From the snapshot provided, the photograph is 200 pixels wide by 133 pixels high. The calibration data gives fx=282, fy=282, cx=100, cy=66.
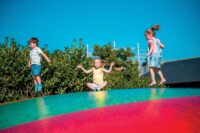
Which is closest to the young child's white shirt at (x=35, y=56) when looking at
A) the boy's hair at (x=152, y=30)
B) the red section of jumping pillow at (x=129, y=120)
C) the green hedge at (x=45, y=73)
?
the green hedge at (x=45, y=73)

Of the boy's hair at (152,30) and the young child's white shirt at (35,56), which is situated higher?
the boy's hair at (152,30)

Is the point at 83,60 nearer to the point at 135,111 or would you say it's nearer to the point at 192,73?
the point at 135,111

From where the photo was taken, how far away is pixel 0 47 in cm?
843

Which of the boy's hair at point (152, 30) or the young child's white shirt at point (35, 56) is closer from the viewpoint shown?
the young child's white shirt at point (35, 56)

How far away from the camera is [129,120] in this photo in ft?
9.21

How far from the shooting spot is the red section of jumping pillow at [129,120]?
8.43 feet

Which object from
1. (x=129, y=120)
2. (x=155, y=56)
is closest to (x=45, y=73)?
(x=155, y=56)

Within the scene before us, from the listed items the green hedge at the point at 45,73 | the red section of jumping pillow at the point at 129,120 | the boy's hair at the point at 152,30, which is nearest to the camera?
the red section of jumping pillow at the point at 129,120

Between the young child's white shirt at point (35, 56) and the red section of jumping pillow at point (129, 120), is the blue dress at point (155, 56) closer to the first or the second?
the young child's white shirt at point (35, 56)

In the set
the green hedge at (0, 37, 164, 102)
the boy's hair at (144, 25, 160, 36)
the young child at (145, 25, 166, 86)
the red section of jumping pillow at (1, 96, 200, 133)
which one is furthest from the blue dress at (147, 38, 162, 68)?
the red section of jumping pillow at (1, 96, 200, 133)

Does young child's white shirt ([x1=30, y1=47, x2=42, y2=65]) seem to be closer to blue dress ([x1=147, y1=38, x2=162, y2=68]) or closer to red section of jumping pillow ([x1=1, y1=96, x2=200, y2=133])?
blue dress ([x1=147, y1=38, x2=162, y2=68])

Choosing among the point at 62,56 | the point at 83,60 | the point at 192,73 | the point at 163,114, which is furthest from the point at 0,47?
the point at 192,73

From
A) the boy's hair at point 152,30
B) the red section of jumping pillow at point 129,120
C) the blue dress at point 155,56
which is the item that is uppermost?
the boy's hair at point 152,30

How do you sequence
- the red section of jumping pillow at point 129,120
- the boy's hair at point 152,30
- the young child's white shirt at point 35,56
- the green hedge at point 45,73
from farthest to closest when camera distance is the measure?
the green hedge at point 45,73 → the boy's hair at point 152,30 → the young child's white shirt at point 35,56 → the red section of jumping pillow at point 129,120
